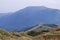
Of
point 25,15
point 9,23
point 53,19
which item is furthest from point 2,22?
point 53,19

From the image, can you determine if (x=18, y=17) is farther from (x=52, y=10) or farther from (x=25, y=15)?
(x=52, y=10)

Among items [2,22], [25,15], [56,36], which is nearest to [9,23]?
[2,22]

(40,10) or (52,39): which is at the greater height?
(40,10)

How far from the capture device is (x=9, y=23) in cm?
1905

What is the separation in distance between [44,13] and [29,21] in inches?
89.3

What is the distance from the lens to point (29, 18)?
1886 centimetres

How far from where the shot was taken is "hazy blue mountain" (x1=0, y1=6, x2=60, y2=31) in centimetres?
1852

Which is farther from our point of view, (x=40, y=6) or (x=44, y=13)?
(x=40, y=6)

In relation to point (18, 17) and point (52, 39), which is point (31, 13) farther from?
point (52, 39)

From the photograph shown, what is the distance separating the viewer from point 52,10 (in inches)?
784

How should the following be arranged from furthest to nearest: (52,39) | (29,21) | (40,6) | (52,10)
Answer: (40,6)
(52,10)
(29,21)
(52,39)

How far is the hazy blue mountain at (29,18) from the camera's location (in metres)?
18.5

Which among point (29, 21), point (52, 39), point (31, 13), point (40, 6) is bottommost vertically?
point (52, 39)

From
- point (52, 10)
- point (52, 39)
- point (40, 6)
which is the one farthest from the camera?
point (40, 6)
